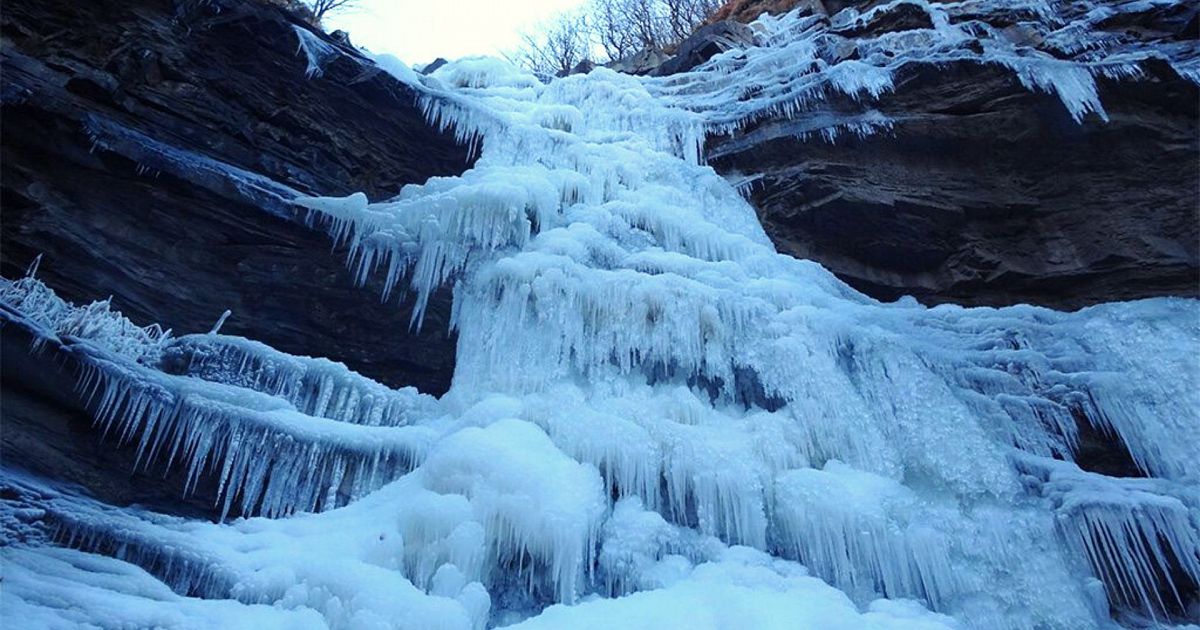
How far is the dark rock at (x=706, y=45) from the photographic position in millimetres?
9703

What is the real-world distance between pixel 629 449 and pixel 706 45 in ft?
23.6

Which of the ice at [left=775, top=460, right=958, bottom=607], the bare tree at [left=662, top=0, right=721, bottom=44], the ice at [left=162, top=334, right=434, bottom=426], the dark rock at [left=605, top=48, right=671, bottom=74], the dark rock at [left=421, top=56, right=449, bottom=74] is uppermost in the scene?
the bare tree at [left=662, top=0, right=721, bottom=44]

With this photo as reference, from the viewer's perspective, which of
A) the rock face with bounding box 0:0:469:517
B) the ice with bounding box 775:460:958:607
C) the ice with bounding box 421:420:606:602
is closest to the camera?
the ice with bounding box 421:420:606:602

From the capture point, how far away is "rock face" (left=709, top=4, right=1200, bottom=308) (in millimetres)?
6461

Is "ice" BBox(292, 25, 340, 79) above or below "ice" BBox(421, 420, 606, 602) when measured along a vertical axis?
above

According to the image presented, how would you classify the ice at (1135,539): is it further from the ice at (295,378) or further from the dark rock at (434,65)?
the dark rock at (434,65)

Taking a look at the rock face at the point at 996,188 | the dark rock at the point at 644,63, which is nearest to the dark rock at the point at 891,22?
the rock face at the point at 996,188

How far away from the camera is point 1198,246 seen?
6.25m

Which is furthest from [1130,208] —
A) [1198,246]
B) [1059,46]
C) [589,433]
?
[589,433]

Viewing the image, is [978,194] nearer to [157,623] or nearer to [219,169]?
[219,169]

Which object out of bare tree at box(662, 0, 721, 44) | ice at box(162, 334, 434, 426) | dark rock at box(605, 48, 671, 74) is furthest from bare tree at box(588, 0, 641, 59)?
ice at box(162, 334, 434, 426)

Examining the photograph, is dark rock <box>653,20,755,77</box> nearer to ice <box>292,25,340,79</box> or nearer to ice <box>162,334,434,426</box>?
ice <box>292,25,340,79</box>

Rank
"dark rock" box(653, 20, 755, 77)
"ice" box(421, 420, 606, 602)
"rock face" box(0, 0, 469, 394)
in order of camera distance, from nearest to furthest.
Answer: "ice" box(421, 420, 606, 602) < "rock face" box(0, 0, 469, 394) < "dark rock" box(653, 20, 755, 77)

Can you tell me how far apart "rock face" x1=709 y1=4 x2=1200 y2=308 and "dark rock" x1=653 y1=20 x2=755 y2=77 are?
2.62m
